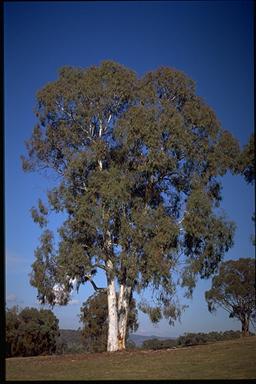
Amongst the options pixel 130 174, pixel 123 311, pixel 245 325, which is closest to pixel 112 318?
pixel 123 311

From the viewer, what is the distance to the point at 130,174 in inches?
933

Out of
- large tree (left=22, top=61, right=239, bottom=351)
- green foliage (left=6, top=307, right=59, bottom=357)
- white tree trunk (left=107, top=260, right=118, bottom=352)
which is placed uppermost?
large tree (left=22, top=61, right=239, bottom=351)

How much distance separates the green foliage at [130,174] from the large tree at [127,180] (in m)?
0.05

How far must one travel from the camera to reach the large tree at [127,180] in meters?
22.7

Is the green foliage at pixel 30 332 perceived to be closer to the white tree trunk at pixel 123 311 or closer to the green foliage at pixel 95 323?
the green foliage at pixel 95 323

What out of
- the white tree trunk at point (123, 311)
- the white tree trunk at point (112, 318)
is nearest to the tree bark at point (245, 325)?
the white tree trunk at point (123, 311)

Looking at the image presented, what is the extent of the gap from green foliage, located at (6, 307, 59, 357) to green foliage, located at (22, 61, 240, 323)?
18.0 m

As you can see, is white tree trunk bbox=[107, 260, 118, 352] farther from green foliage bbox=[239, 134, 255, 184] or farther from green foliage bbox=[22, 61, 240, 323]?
green foliage bbox=[239, 134, 255, 184]

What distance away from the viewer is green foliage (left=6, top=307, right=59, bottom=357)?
40406 millimetres

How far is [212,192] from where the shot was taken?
83.6ft

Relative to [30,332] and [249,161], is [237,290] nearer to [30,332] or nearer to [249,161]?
[30,332]

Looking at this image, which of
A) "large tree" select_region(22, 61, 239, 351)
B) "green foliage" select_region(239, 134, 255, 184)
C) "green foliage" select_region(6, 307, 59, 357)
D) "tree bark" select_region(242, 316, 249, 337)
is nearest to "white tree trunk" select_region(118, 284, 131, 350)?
"large tree" select_region(22, 61, 239, 351)

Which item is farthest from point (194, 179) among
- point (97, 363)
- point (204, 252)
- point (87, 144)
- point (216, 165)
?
point (97, 363)

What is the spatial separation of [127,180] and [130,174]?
914 mm
